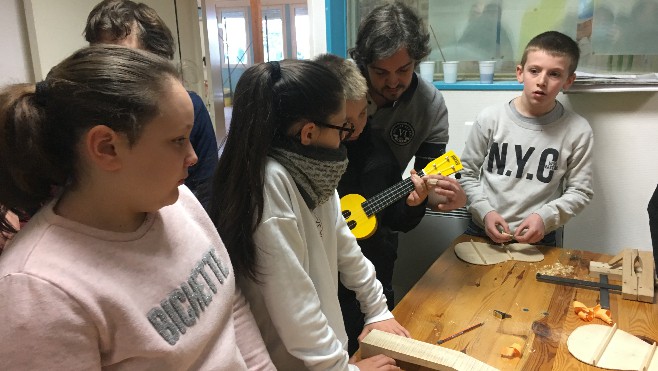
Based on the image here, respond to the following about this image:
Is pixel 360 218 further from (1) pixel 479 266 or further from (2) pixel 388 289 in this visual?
(1) pixel 479 266

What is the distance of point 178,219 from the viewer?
0.82m

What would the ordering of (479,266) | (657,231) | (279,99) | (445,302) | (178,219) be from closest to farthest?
(178,219), (279,99), (657,231), (445,302), (479,266)

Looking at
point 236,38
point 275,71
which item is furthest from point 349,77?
point 236,38

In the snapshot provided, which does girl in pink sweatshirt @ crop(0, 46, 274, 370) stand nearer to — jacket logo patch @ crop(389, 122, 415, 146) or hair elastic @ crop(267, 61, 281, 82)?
hair elastic @ crop(267, 61, 281, 82)

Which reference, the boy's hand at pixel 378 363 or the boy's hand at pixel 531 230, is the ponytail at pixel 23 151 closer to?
the boy's hand at pixel 378 363

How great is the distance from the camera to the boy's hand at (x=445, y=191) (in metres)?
1.62

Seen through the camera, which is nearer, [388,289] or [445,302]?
[445,302]

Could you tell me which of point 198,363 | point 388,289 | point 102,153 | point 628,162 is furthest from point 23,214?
point 628,162

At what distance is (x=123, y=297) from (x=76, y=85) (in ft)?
0.93

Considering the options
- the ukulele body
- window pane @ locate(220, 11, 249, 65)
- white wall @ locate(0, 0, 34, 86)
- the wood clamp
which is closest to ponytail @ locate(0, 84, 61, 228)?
the ukulele body

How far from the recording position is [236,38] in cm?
439

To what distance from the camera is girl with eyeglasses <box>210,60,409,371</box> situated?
0.90m

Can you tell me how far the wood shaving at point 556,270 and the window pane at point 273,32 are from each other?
3.49 metres

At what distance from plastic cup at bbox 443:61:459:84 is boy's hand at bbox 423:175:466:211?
0.81 m
